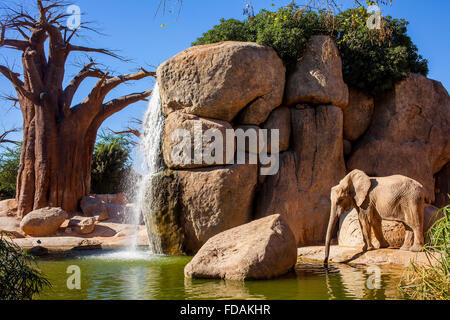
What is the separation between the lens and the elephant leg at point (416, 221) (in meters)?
7.86

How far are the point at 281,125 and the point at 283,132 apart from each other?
0.20 m

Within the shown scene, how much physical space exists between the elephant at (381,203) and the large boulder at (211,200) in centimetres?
288

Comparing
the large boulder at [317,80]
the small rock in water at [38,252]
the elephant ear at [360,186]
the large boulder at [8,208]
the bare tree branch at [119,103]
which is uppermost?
the bare tree branch at [119,103]

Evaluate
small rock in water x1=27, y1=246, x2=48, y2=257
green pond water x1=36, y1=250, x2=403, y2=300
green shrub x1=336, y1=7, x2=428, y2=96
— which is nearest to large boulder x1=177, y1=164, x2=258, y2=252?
green pond water x1=36, y1=250, x2=403, y2=300

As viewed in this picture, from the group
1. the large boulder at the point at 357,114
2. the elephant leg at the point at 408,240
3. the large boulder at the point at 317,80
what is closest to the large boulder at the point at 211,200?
the large boulder at the point at 317,80

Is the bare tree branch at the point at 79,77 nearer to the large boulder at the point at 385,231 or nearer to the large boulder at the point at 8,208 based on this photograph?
the large boulder at the point at 8,208

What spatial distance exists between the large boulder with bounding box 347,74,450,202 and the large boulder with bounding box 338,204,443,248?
89.3 inches

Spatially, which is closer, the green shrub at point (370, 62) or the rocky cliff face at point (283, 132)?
the rocky cliff face at point (283, 132)

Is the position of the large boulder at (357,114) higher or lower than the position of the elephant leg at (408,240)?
higher

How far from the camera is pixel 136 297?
5.38 meters

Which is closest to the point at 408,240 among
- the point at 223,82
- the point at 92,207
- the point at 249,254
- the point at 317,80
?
the point at 249,254

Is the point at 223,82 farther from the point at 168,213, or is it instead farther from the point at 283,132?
the point at 168,213

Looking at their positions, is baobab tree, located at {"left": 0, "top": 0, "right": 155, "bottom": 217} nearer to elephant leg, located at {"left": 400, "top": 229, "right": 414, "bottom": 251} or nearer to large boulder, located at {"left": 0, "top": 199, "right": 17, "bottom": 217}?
large boulder, located at {"left": 0, "top": 199, "right": 17, "bottom": 217}
